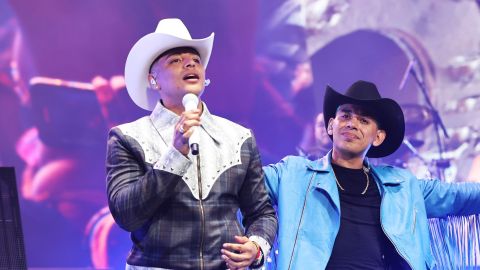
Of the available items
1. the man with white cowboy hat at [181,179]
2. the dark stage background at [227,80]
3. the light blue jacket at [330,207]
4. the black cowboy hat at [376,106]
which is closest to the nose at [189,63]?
A: the man with white cowboy hat at [181,179]

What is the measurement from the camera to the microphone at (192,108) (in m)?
1.48

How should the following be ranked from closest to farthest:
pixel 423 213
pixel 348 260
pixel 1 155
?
pixel 348 260 < pixel 423 213 < pixel 1 155

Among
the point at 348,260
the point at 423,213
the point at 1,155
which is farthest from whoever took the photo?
the point at 1,155

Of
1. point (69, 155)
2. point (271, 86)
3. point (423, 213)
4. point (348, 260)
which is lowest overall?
point (348, 260)

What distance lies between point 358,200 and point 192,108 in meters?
1.22

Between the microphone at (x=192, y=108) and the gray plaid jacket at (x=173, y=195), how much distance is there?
0.09 m

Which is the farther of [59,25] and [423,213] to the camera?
[59,25]

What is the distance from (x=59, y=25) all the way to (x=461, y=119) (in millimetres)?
2698

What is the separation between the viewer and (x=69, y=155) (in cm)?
407

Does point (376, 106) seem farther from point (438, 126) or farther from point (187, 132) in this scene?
point (438, 126)

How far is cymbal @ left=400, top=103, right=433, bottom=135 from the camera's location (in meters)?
4.09

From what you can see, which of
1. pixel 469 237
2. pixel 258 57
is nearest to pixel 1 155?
pixel 258 57

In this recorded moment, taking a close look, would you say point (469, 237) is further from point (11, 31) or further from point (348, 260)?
point (11, 31)

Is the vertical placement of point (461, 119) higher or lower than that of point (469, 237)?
higher
